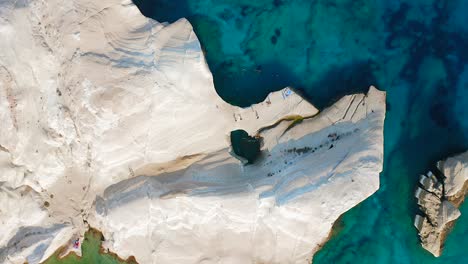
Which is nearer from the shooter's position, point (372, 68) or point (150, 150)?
point (150, 150)

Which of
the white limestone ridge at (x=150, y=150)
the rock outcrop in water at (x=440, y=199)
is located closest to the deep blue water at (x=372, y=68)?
the rock outcrop in water at (x=440, y=199)

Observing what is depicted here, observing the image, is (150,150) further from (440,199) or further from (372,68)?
(440,199)

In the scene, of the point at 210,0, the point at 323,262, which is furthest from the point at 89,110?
the point at 323,262

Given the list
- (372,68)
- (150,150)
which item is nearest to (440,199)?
(372,68)

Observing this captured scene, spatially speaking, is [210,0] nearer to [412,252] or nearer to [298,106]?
[298,106]

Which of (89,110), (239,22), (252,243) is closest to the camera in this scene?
(89,110)

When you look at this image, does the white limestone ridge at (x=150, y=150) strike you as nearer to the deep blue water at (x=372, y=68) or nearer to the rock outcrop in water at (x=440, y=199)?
the deep blue water at (x=372, y=68)
